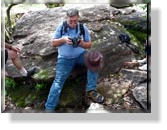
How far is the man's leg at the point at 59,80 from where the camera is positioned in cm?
404

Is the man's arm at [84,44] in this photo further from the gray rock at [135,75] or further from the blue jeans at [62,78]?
the gray rock at [135,75]

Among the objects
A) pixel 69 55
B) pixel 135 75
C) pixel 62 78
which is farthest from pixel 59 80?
pixel 135 75

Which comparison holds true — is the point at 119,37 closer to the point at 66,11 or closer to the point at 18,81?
the point at 66,11

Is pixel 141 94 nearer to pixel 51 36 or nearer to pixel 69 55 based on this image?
pixel 69 55

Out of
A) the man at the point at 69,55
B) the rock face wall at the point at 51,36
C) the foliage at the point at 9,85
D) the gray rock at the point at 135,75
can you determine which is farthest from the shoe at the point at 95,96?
the foliage at the point at 9,85

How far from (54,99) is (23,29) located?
2.19 ft

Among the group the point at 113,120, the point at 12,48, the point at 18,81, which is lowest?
the point at 113,120

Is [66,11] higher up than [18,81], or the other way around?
[66,11]

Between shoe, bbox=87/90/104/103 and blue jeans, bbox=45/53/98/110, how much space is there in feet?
0.11

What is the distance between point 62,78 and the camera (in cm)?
404

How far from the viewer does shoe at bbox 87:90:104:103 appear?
4.03 m

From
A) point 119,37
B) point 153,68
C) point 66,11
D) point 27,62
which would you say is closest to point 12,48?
point 27,62

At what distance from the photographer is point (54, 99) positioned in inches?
159

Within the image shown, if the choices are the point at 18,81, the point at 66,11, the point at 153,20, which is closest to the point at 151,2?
the point at 153,20
